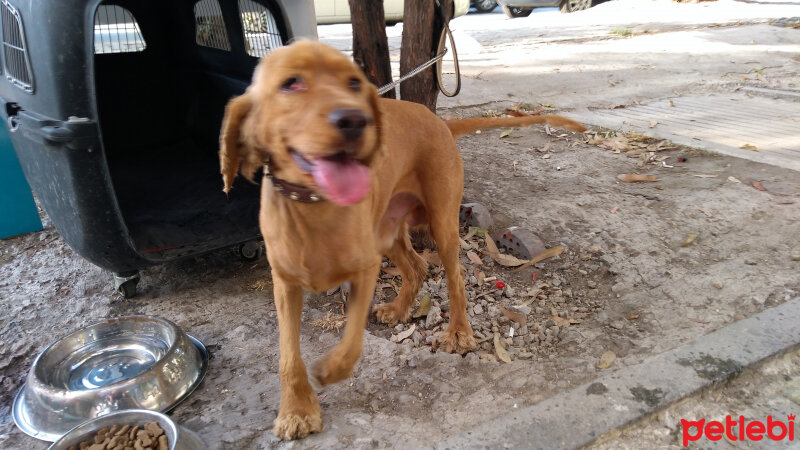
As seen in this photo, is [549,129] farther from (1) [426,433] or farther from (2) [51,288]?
(2) [51,288]

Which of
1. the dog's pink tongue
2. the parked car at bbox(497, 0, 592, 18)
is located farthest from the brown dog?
the parked car at bbox(497, 0, 592, 18)

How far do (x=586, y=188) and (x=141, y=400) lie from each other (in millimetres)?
3831

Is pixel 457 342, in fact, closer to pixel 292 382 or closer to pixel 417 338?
pixel 417 338

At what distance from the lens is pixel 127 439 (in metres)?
2.24

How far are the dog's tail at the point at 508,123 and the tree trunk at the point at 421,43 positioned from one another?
101cm

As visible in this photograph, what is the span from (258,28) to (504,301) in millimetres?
2774

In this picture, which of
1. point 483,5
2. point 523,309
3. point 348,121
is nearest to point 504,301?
point 523,309

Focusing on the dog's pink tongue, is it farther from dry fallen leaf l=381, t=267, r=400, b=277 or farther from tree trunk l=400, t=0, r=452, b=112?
tree trunk l=400, t=0, r=452, b=112

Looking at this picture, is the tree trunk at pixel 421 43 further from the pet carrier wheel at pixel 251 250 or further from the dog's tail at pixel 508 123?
the pet carrier wheel at pixel 251 250

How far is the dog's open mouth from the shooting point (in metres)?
1.72

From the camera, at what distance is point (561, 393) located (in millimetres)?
2520

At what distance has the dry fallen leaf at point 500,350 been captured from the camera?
2.92 metres

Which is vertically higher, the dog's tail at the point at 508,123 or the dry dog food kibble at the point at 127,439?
the dog's tail at the point at 508,123

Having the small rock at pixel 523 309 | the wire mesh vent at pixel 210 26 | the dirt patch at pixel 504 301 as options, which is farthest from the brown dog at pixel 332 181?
the wire mesh vent at pixel 210 26
